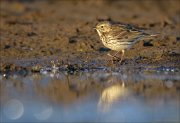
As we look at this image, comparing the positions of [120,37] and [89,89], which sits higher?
[120,37]

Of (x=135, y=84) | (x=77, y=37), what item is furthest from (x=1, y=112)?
(x=77, y=37)

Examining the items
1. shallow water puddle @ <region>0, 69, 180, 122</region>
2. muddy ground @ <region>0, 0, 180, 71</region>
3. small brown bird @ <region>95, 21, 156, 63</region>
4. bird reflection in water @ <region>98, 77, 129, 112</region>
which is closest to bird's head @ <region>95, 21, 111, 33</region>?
small brown bird @ <region>95, 21, 156, 63</region>

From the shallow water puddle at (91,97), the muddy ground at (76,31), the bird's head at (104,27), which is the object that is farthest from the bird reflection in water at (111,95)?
the bird's head at (104,27)

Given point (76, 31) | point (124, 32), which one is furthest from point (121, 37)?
point (76, 31)

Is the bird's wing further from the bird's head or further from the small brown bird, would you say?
the bird's head

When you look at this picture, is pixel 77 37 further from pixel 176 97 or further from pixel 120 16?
pixel 176 97

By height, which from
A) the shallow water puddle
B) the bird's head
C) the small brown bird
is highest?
the bird's head

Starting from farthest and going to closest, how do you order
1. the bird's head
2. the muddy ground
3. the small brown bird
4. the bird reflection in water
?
the muddy ground < the bird's head < the small brown bird < the bird reflection in water

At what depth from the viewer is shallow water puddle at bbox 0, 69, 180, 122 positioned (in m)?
10.1

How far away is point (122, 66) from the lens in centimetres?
1399

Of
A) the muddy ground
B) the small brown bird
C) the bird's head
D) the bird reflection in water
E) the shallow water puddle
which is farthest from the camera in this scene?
the muddy ground

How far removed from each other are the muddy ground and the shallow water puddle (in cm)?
105

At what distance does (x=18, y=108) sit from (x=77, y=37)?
6.18 m

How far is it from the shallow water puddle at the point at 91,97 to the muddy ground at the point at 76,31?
3.45 ft
